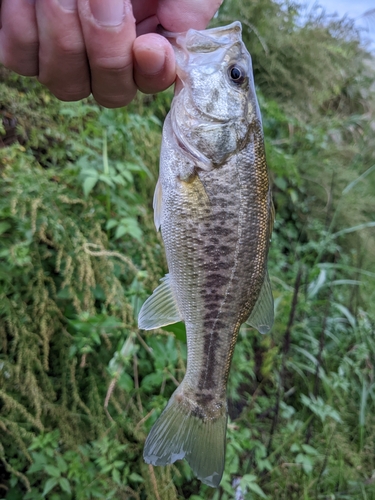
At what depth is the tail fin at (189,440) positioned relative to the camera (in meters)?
1.08

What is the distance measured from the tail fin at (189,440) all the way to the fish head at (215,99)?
79 cm

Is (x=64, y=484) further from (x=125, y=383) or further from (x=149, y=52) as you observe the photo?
(x=149, y=52)

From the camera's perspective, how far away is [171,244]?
43.4 inches

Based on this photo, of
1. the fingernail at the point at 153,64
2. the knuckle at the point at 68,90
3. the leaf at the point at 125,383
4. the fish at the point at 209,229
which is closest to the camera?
the fingernail at the point at 153,64

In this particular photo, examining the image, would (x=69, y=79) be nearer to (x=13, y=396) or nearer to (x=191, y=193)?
(x=191, y=193)

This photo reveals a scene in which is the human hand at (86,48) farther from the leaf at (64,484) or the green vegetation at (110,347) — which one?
the leaf at (64,484)

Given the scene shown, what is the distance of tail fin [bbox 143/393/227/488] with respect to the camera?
1075 mm

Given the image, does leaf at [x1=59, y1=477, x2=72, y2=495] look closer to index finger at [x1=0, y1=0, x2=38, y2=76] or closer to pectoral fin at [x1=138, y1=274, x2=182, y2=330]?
pectoral fin at [x1=138, y1=274, x2=182, y2=330]

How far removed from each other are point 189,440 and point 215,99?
107 cm

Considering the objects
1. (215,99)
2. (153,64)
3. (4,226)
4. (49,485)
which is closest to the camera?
(153,64)

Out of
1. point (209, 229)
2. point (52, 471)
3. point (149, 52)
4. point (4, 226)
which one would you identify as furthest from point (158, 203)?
point (52, 471)

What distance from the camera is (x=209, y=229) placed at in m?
1.08

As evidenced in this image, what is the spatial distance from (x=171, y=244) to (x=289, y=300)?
1967 mm

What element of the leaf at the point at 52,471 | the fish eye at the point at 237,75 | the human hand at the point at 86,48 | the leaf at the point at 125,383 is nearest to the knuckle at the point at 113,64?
the human hand at the point at 86,48
